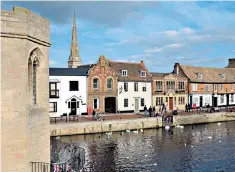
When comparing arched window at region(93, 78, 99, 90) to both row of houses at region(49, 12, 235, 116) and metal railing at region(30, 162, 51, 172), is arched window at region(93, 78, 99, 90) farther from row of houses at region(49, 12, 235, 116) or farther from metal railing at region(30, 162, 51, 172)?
metal railing at region(30, 162, 51, 172)

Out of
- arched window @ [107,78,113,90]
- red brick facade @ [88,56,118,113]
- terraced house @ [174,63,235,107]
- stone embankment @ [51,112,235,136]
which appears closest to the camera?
stone embankment @ [51,112,235,136]

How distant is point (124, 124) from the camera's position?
1848 inches

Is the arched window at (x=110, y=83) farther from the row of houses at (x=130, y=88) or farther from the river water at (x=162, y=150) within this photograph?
the river water at (x=162, y=150)

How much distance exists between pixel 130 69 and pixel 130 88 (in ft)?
12.6

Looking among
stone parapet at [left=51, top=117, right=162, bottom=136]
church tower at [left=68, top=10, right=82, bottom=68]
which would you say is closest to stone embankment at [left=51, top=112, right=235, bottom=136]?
stone parapet at [left=51, top=117, right=162, bottom=136]

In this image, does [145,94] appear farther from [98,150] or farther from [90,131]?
[98,150]

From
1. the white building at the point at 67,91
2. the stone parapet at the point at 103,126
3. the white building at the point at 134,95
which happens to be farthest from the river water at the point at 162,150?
the white building at the point at 134,95

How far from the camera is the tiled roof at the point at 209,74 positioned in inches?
2776

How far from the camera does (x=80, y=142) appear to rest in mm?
37938

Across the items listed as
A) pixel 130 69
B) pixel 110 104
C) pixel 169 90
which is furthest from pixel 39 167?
pixel 169 90

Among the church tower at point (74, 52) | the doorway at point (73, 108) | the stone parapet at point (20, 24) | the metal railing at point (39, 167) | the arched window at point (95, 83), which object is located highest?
the church tower at point (74, 52)

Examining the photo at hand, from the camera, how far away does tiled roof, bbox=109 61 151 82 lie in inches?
2319

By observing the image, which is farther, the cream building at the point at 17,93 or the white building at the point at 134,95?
the white building at the point at 134,95

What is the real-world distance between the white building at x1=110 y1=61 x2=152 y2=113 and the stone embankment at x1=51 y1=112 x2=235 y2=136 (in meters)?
9.36
